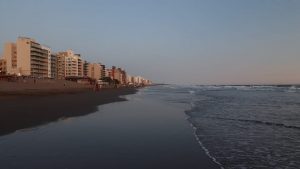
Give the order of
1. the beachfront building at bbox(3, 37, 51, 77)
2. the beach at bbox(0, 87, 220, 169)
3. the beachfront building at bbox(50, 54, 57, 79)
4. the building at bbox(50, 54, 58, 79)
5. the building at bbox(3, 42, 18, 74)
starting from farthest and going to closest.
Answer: the building at bbox(50, 54, 58, 79) < the beachfront building at bbox(50, 54, 57, 79) < the building at bbox(3, 42, 18, 74) < the beachfront building at bbox(3, 37, 51, 77) < the beach at bbox(0, 87, 220, 169)

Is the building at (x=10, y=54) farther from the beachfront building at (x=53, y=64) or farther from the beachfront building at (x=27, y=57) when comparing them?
the beachfront building at (x=53, y=64)

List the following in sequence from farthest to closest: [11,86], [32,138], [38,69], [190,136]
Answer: [38,69] < [11,86] < [190,136] < [32,138]

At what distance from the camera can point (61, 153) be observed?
9227mm

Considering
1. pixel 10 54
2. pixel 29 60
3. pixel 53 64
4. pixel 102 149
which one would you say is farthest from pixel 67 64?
pixel 102 149

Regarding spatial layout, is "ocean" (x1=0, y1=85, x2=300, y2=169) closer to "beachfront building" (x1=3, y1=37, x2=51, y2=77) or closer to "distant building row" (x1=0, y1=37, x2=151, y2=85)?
"distant building row" (x1=0, y1=37, x2=151, y2=85)

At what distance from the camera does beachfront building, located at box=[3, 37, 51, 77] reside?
124312mm

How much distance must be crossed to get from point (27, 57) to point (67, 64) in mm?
50803

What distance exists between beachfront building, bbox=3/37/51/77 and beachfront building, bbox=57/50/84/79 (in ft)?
88.1

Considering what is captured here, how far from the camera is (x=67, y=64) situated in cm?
17562

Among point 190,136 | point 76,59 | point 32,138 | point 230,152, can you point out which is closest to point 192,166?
point 230,152

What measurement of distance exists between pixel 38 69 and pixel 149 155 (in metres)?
131

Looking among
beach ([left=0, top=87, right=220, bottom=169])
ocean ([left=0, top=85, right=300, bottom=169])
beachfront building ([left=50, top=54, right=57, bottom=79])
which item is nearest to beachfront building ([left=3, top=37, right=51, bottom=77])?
beachfront building ([left=50, top=54, right=57, bottom=79])

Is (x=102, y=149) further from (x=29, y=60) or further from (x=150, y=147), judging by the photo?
(x=29, y=60)

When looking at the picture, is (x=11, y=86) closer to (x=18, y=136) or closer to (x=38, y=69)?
(x=18, y=136)
